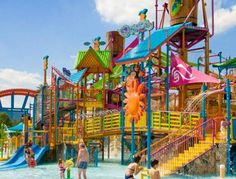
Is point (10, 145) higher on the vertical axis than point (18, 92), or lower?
lower

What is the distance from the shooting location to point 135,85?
17109 mm

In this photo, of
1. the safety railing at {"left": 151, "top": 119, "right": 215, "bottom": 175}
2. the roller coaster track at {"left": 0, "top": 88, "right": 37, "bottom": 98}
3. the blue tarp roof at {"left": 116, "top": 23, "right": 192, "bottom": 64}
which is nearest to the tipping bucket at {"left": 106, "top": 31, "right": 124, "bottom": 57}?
the roller coaster track at {"left": 0, "top": 88, "right": 37, "bottom": 98}

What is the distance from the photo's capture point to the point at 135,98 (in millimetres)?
17266

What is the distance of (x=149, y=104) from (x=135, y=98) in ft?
4.11

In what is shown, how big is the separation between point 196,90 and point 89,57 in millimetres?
7334

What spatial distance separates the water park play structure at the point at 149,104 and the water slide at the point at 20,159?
5 cm

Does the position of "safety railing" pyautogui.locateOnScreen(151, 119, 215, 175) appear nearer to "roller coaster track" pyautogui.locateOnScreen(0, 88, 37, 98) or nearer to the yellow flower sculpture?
the yellow flower sculpture

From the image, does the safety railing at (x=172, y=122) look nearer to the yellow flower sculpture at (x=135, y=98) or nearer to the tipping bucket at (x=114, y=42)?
the yellow flower sculpture at (x=135, y=98)

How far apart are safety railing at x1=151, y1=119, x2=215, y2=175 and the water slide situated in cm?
813

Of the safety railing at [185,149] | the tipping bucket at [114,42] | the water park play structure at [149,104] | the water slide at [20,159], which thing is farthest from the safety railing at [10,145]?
the tipping bucket at [114,42]

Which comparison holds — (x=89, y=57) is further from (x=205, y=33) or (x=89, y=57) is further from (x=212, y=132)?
(x=212, y=132)

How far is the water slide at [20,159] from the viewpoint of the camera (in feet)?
70.9

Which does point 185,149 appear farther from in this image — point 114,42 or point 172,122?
point 114,42

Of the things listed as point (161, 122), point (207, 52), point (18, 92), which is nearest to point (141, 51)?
point (161, 122)
